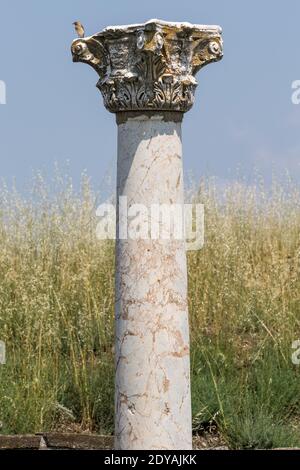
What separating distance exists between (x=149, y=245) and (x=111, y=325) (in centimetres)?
304

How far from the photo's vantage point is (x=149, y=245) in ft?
15.7

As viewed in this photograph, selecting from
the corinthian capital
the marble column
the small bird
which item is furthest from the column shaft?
the small bird

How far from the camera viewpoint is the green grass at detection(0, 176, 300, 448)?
6.69 meters

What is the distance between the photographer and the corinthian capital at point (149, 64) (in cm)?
472

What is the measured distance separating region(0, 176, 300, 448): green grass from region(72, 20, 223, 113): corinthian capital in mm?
2466

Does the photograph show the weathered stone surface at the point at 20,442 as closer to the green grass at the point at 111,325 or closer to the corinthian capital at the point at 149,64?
the green grass at the point at 111,325
